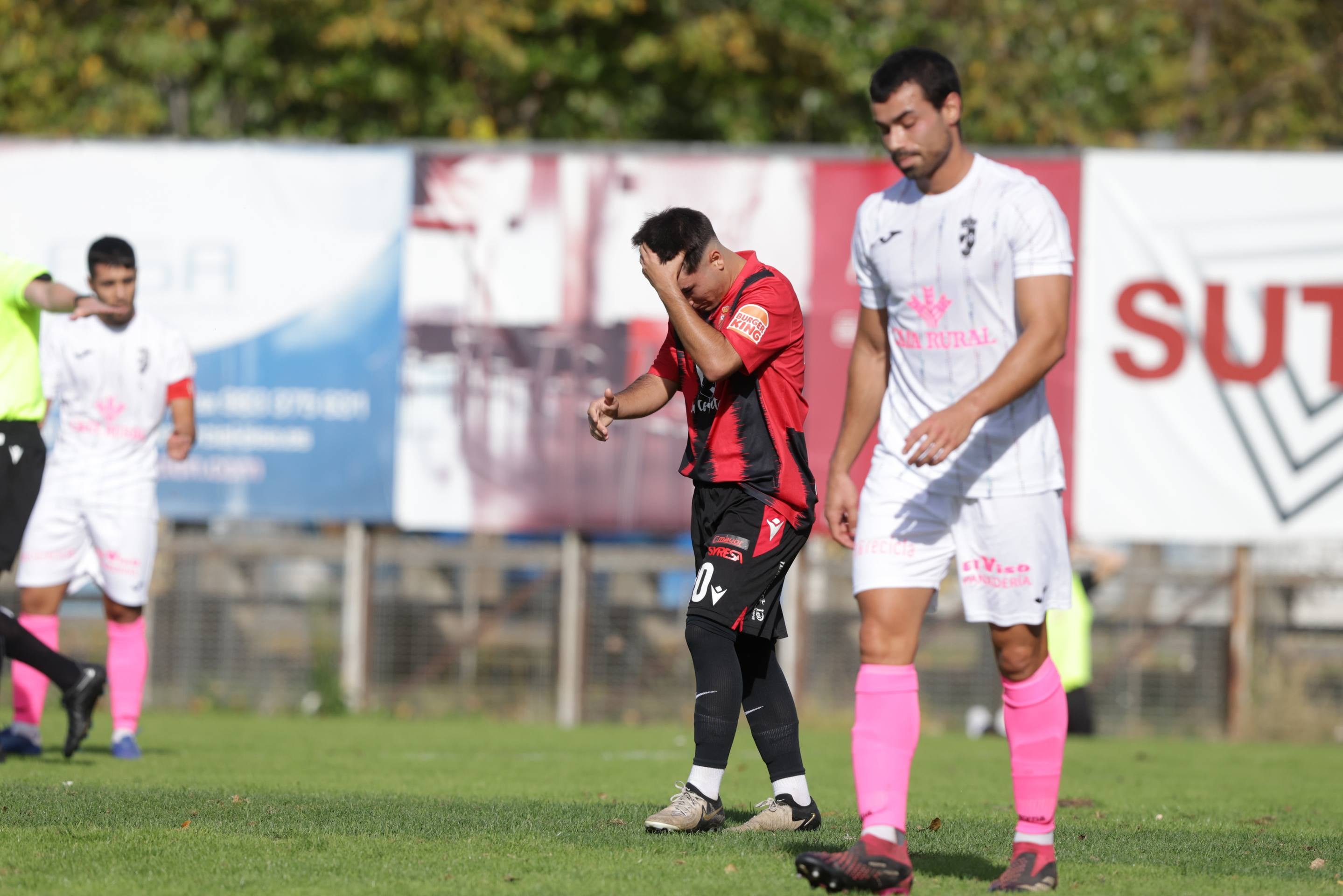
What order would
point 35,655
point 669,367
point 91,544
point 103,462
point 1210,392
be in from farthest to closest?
point 1210,392 → point 91,544 → point 103,462 → point 35,655 → point 669,367

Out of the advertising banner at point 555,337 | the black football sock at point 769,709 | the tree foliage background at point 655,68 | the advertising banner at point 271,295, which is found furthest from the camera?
the tree foliage background at point 655,68

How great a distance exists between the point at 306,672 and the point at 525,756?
4561mm

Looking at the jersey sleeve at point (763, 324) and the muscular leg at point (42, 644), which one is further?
the muscular leg at point (42, 644)

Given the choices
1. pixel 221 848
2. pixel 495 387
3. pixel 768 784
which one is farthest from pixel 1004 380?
pixel 495 387

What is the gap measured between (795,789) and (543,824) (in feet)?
2.88

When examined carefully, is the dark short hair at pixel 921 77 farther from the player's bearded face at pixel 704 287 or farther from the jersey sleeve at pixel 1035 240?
the player's bearded face at pixel 704 287

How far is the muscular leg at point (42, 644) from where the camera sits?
27.6 ft

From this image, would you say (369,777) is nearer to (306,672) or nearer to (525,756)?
(525,756)

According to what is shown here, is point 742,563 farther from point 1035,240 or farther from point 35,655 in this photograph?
point 35,655

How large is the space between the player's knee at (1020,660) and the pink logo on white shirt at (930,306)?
88cm

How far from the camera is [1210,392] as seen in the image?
13273 mm

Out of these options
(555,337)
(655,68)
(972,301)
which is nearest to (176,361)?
(972,301)

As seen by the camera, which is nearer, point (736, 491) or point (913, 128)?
point (913, 128)

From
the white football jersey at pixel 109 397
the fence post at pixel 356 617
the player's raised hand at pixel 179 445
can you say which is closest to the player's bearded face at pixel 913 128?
the player's raised hand at pixel 179 445
